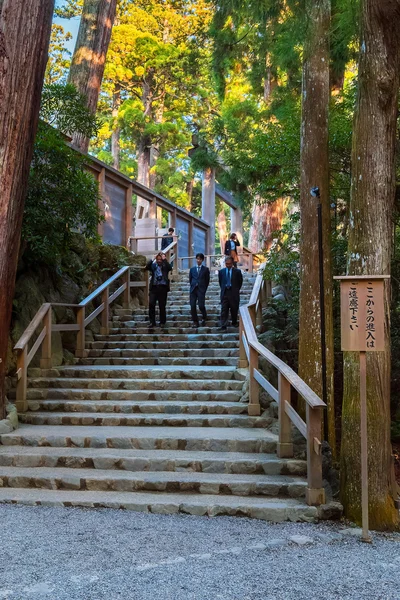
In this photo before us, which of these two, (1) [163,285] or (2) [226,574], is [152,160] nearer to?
(1) [163,285]

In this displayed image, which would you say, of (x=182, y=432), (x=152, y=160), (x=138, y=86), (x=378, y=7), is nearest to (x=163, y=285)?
(x=182, y=432)

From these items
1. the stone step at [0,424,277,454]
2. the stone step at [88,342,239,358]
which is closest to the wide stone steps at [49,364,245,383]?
the stone step at [88,342,239,358]

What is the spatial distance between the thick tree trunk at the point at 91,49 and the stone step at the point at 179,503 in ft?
35.6

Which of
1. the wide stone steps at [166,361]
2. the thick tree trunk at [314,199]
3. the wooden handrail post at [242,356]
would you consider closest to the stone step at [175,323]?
the wide stone steps at [166,361]

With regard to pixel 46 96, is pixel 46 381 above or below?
below

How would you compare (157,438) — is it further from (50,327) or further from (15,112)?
(15,112)

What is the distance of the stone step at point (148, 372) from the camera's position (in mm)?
8289

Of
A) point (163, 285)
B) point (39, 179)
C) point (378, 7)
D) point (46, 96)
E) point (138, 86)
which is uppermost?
point (138, 86)

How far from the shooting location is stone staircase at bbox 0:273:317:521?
510 cm

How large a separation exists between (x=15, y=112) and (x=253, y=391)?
4.50 meters

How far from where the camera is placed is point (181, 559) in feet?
12.4

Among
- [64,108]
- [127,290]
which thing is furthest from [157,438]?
[127,290]

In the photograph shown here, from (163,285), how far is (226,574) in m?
7.67

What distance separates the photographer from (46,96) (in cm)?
941
